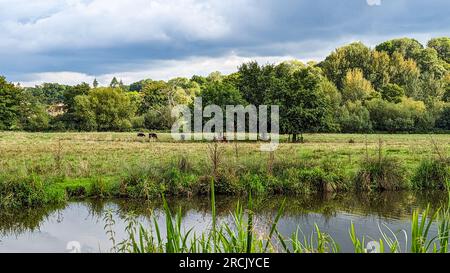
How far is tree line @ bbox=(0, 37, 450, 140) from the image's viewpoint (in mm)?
41188

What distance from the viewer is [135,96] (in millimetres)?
84688

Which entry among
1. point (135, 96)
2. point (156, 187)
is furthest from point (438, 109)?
point (156, 187)

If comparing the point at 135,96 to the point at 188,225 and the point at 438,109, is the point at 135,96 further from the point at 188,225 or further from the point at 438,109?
the point at 188,225

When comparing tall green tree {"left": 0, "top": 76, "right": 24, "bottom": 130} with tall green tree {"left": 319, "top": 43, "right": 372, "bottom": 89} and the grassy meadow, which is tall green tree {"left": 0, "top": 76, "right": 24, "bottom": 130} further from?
tall green tree {"left": 319, "top": 43, "right": 372, "bottom": 89}

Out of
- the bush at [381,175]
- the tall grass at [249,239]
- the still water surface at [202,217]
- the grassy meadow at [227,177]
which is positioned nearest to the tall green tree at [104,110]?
the grassy meadow at [227,177]

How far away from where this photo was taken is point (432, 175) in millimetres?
17500

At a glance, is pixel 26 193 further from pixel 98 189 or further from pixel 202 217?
pixel 202 217

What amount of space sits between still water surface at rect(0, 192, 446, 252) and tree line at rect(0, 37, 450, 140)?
2396cm

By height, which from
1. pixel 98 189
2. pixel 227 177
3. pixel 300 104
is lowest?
pixel 98 189

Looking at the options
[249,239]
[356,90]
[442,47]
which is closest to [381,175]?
[249,239]

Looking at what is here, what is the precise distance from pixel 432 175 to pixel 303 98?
23.3 metres

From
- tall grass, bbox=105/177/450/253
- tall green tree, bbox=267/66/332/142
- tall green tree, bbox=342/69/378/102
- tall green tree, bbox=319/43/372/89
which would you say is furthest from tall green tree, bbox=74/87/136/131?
tall grass, bbox=105/177/450/253
